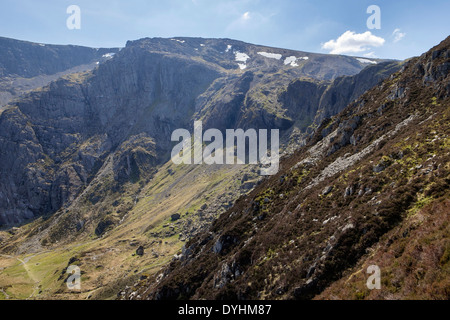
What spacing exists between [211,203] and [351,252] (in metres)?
163

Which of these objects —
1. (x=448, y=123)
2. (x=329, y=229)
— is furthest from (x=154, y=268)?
(x=448, y=123)

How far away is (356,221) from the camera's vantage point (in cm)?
2439

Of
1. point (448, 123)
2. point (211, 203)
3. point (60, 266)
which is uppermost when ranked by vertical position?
point (448, 123)

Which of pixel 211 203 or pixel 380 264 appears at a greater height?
pixel 380 264

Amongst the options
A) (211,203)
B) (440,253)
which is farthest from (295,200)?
(211,203)

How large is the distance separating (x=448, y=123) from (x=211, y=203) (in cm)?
15904

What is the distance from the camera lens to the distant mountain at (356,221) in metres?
17.7

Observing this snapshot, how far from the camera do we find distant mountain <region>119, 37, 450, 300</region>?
58.1 ft

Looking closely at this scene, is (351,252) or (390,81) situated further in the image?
(390,81)
